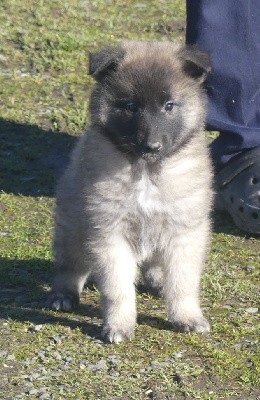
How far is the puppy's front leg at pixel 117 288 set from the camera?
4.92 metres

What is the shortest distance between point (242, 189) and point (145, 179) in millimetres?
1827

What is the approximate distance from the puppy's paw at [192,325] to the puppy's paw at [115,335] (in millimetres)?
263

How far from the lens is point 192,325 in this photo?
16.7 ft

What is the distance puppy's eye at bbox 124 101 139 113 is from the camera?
4.84 metres

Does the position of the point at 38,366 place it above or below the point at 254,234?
above

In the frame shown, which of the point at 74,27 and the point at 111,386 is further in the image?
the point at 74,27

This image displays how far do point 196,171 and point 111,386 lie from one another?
1.20 meters

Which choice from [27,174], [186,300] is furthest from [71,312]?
[27,174]

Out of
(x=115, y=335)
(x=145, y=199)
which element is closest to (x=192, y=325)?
(x=115, y=335)

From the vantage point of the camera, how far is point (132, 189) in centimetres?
500

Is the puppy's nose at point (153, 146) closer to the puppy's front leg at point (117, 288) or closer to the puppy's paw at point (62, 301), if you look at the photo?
the puppy's front leg at point (117, 288)

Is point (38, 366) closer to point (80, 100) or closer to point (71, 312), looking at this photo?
point (71, 312)

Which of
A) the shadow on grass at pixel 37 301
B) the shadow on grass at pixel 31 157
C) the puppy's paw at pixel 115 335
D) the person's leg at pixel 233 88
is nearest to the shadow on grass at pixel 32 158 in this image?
the shadow on grass at pixel 31 157

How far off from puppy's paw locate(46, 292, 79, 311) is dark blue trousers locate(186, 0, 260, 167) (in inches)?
74.5
